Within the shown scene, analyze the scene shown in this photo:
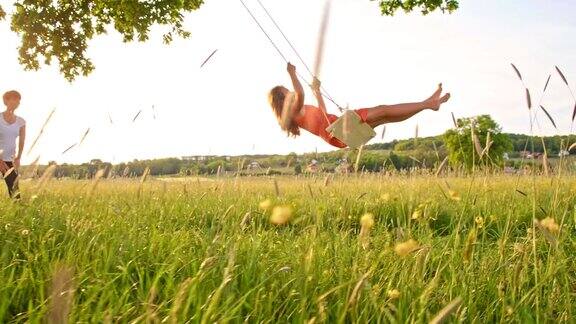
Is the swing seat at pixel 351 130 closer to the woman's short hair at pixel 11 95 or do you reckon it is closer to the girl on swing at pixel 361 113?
the girl on swing at pixel 361 113

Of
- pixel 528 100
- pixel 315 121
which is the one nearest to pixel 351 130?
pixel 528 100

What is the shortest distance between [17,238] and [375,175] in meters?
6.99

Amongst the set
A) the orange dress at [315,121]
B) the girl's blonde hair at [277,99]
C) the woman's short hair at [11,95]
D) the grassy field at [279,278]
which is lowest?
the grassy field at [279,278]

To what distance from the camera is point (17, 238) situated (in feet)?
9.48

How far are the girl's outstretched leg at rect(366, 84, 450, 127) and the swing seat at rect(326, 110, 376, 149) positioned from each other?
166cm

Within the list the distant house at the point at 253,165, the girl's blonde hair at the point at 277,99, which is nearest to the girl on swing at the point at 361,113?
the girl's blonde hair at the point at 277,99

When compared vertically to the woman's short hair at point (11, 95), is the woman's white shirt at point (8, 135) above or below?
below

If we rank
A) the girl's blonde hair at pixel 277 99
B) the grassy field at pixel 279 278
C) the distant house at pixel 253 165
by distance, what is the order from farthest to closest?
the girl's blonde hair at pixel 277 99 → the distant house at pixel 253 165 → the grassy field at pixel 279 278

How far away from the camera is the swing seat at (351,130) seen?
9.20 feet

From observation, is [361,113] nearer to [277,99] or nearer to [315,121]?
[315,121]

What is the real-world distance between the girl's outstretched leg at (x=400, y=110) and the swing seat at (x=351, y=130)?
65.4 inches

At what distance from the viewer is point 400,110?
6.70 m

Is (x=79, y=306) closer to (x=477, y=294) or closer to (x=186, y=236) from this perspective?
(x=186, y=236)

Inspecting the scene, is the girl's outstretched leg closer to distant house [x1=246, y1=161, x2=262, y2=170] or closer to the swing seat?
the swing seat
